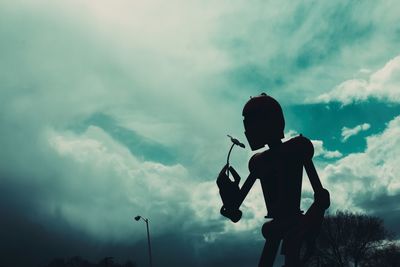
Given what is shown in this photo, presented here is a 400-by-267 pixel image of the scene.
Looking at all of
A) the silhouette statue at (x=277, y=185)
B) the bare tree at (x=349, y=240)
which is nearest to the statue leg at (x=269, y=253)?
the silhouette statue at (x=277, y=185)

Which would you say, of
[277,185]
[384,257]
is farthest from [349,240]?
[277,185]

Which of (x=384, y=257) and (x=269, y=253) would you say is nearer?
(x=269, y=253)

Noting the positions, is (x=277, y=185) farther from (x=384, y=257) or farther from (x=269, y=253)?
(x=384, y=257)

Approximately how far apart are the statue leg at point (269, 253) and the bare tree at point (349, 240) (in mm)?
32207

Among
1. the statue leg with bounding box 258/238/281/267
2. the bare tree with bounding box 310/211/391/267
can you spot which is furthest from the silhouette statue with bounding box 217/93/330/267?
the bare tree with bounding box 310/211/391/267

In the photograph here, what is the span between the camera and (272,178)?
26.1 feet

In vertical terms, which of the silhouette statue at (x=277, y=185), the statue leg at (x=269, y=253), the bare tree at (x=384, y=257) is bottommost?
the statue leg at (x=269, y=253)

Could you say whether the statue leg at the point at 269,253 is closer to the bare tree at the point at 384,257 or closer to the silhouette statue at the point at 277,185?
the silhouette statue at the point at 277,185

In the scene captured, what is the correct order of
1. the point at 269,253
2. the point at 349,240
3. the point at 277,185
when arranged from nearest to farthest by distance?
the point at 269,253, the point at 277,185, the point at 349,240

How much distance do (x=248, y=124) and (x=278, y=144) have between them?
69 centimetres

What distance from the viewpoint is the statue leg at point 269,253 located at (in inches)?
298

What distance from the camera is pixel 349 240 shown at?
37.6m

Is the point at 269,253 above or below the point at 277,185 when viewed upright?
below

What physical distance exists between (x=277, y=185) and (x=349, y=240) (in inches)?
1311
